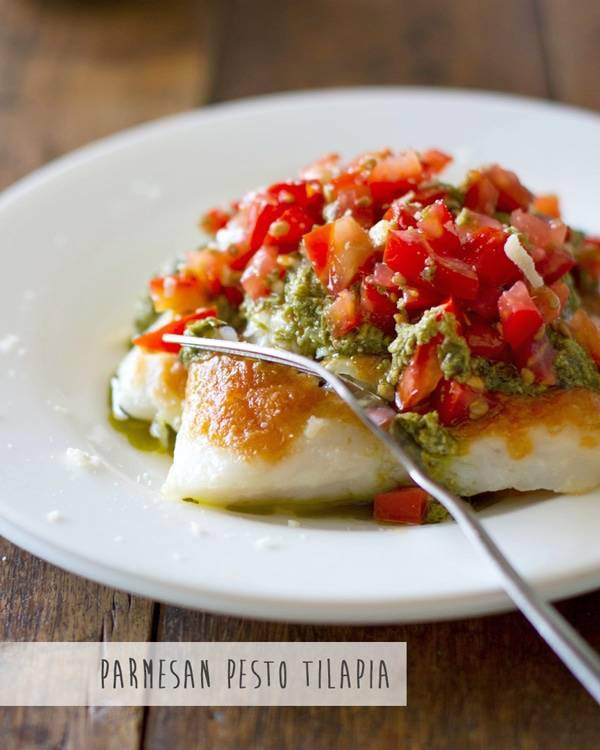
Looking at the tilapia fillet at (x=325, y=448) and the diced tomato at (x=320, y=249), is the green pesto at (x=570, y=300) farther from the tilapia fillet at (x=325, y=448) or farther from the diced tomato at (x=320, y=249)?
the diced tomato at (x=320, y=249)

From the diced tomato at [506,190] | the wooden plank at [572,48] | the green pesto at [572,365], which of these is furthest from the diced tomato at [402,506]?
the wooden plank at [572,48]

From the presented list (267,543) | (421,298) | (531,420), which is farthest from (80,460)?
(531,420)

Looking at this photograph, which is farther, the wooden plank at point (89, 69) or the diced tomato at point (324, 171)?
the wooden plank at point (89, 69)

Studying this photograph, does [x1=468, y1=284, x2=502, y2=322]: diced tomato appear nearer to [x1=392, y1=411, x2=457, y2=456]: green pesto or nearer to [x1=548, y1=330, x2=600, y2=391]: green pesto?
[x1=548, y1=330, x2=600, y2=391]: green pesto

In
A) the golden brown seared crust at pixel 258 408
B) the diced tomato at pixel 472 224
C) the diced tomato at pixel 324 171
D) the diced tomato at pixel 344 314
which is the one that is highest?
the diced tomato at pixel 472 224

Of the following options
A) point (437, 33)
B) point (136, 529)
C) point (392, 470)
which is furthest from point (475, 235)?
point (437, 33)

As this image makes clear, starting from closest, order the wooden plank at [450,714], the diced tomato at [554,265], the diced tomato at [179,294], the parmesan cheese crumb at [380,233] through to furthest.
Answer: the wooden plank at [450,714]
the parmesan cheese crumb at [380,233]
the diced tomato at [554,265]
the diced tomato at [179,294]

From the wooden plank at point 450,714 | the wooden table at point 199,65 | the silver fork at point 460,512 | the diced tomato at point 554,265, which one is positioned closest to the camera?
the silver fork at point 460,512

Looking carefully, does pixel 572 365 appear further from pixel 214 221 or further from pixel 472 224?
pixel 214 221
